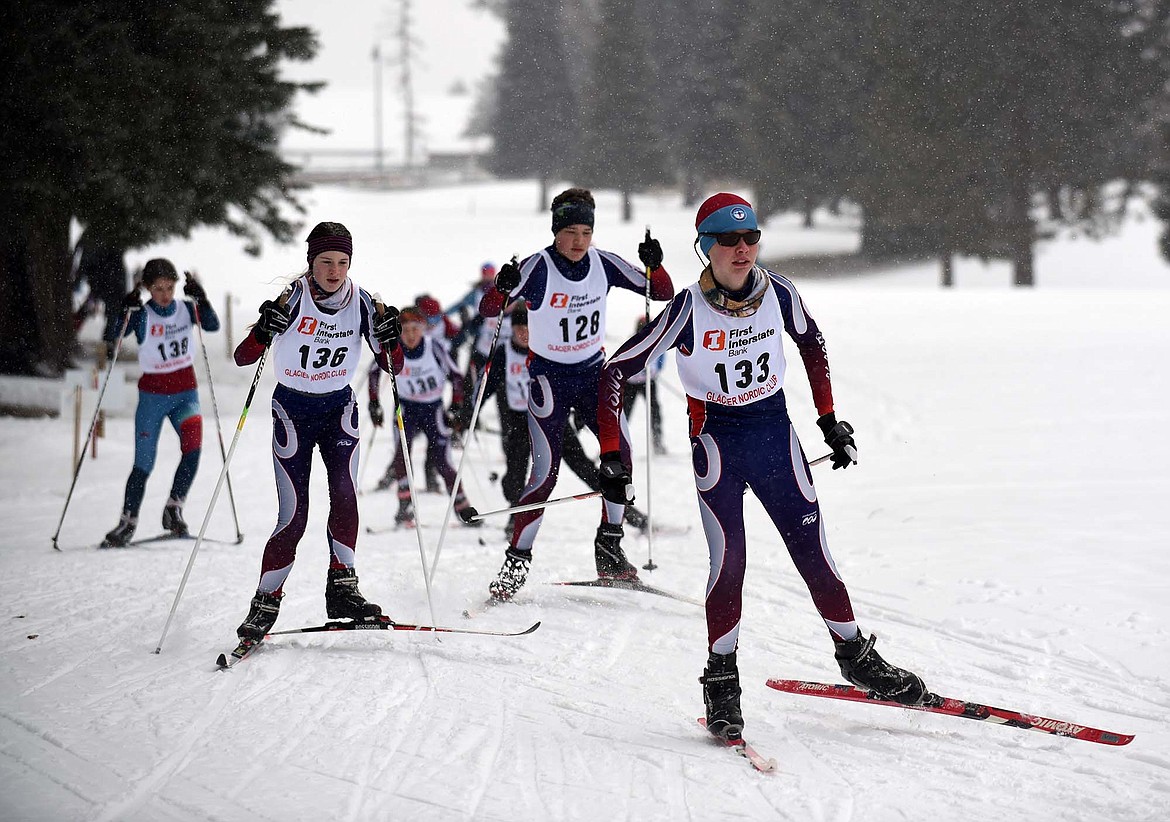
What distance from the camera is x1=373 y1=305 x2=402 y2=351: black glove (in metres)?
5.66

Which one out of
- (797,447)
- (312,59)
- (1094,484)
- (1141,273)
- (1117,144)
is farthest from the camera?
(1141,273)

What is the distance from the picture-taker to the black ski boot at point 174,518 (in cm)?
866

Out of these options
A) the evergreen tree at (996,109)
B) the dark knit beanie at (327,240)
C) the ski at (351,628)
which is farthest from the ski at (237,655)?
the evergreen tree at (996,109)

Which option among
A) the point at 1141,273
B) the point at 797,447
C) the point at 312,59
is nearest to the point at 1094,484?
the point at 797,447

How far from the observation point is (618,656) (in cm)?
564

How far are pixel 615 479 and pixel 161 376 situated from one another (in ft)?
17.1

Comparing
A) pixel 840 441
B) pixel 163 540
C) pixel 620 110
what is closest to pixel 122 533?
pixel 163 540

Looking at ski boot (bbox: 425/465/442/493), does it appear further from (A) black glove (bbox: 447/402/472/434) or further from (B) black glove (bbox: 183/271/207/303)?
(B) black glove (bbox: 183/271/207/303)

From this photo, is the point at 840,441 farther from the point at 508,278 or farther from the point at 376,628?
the point at 376,628

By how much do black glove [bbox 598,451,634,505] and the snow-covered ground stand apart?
40.9 inches

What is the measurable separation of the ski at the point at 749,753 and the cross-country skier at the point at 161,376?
17.7 feet

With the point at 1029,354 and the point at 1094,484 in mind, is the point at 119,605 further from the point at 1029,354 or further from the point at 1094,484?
the point at 1029,354

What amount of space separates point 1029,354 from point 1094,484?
6.64 metres

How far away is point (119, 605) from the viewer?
6.73m
